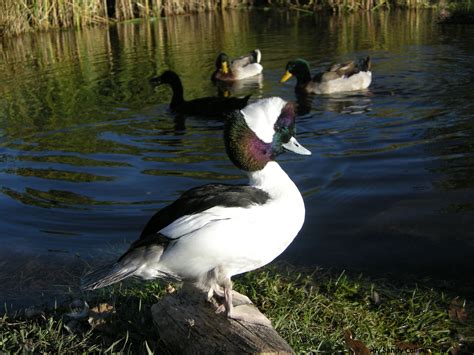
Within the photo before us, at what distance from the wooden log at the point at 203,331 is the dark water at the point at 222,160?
54.2 inches

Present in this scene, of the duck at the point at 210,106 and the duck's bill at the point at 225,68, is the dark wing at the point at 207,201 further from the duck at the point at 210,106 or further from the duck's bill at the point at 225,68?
the duck's bill at the point at 225,68

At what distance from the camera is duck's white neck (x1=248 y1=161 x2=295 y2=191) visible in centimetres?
333

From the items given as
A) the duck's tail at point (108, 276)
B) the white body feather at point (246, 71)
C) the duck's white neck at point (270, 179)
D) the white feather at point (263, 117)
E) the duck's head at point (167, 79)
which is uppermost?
the white feather at point (263, 117)

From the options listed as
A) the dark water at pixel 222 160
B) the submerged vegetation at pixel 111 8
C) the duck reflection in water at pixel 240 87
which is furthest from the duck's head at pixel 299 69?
the submerged vegetation at pixel 111 8

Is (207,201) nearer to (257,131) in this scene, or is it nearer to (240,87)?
(257,131)

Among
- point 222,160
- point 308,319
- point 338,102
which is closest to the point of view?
point 308,319

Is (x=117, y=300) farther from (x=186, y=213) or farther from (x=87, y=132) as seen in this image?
(x=87, y=132)

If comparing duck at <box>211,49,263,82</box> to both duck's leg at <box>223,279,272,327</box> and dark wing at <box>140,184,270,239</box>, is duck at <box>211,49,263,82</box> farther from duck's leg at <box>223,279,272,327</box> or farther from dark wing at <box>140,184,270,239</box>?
duck's leg at <box>223,279,272,327</box>

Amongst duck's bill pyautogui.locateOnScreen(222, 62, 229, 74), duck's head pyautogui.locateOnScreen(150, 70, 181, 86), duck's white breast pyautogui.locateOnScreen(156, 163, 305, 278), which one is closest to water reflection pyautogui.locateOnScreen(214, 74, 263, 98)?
duck's bill pyautogui.locateOnScreen(222, 62, 229, 74)

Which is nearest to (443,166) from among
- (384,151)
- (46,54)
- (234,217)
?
(384,151)

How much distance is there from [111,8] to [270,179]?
22.1 m

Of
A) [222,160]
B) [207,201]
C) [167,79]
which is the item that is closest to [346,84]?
[167,79]

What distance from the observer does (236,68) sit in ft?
41.3

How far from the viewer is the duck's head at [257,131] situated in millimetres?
3338
